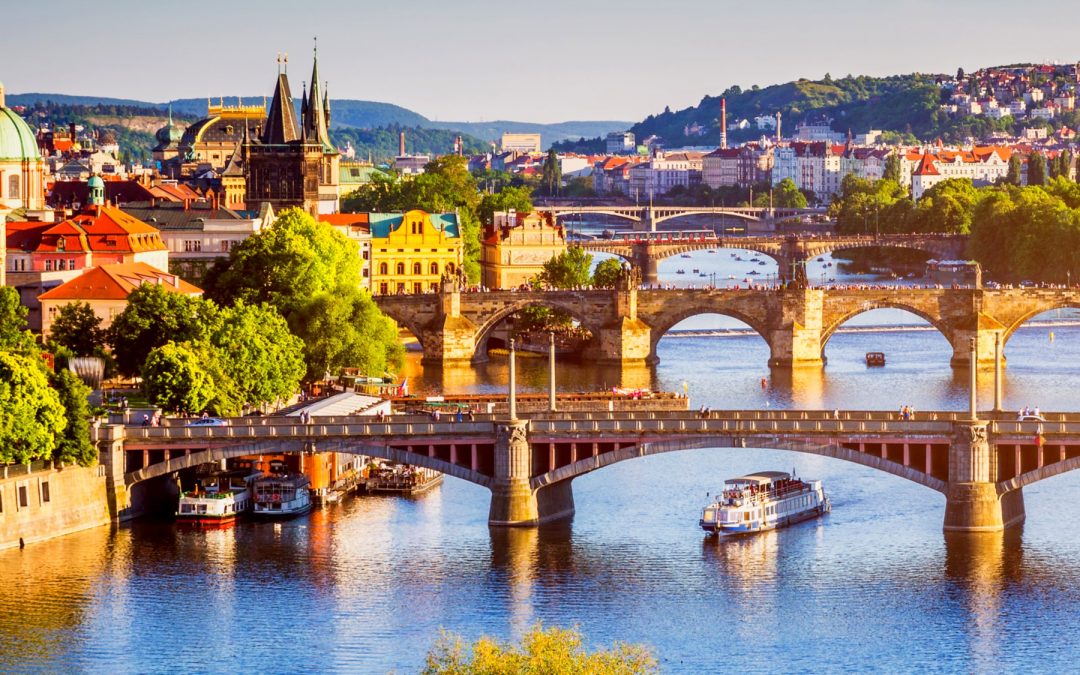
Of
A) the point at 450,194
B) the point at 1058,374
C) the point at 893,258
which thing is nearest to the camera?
the point at 1058,374

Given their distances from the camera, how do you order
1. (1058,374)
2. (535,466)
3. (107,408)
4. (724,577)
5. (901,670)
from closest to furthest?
(901,670) < (724,577) < (535,466) < (107,408) < (1058,374)

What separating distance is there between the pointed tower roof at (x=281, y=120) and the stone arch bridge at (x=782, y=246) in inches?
1142

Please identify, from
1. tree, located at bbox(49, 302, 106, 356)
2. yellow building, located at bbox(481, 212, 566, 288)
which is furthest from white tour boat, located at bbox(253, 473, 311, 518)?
yellow building, located at bbox(481, 212, 566, 288)

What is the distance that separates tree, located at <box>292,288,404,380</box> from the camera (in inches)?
3420

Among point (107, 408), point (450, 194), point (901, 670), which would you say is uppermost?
point (450, 194)

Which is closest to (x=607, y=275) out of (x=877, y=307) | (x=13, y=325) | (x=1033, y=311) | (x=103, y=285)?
(x=877, y=307)

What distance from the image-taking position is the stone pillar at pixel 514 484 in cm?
6288

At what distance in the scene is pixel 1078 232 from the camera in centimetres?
14275

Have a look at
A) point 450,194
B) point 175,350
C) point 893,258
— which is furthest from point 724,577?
point 893,258

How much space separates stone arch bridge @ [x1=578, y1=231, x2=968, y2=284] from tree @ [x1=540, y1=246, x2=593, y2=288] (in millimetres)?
23180

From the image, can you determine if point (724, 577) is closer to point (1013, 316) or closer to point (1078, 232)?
point (1013, 316)

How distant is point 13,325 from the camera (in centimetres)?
7719

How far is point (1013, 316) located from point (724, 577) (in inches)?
1994

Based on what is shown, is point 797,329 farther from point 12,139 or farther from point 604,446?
point 604,446
